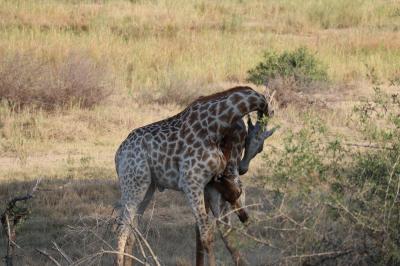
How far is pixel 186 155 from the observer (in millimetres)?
6531

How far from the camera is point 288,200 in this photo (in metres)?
5.06

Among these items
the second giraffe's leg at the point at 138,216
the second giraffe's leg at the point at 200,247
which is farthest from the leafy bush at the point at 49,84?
the second giraffe's leg at the point at 200,247

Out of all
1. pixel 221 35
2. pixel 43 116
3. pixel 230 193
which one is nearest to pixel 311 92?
pixel 43 116

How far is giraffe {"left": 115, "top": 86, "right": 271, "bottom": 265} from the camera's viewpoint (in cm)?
645

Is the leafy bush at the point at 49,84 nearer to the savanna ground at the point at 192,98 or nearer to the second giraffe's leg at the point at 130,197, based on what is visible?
the savanna ground at the point at 192,98

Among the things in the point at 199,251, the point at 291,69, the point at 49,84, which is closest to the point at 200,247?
the point at 199,251

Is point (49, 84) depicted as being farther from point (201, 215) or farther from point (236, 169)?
point (201, 215)

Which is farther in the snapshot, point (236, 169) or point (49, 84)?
point (49, 84)

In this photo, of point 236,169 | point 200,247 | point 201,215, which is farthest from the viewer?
point 200,247

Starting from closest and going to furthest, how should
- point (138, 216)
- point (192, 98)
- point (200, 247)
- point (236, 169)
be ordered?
1. point (236, 169)
2. point (200, 247)
3. point (138, 216)
4. point (192, 98)

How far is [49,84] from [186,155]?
6834mm

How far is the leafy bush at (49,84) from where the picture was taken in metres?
12.8

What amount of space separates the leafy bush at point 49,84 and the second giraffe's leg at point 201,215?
6.67m

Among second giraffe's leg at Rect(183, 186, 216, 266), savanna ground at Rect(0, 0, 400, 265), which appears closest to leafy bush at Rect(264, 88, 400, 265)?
savanna ground at Rect(0, 0, 400, 265)
